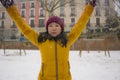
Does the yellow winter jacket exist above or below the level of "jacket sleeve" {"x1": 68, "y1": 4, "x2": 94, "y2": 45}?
below

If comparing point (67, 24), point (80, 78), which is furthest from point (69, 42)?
point (67, 24)

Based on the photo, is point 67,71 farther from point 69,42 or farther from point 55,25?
A: point 55,25

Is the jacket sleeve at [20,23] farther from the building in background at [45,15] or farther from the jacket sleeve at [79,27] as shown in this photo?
the building in background at [45,15]

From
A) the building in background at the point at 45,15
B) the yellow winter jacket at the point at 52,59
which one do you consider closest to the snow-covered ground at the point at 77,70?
the yellow winter jacket at the point at 52,59

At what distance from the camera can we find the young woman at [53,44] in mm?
3084

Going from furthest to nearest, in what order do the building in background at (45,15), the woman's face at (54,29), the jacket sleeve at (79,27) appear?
the building in background at (45,15), the jacket sleeve at (79,27), the woman's face at (54,29)

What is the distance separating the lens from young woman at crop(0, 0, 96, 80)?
3.08m

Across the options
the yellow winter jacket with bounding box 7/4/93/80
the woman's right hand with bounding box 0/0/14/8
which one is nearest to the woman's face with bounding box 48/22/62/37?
the yellow winter jacket with bounding box 7/4/93/80

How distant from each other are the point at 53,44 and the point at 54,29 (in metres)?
0.19

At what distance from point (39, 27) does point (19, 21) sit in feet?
174

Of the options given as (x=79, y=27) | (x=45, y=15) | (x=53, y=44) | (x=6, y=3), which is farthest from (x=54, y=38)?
(x=45, y=15)

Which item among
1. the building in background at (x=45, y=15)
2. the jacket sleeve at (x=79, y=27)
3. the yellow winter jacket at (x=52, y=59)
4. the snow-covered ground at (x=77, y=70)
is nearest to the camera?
the yellow winter jacket at (x=52, y=59)

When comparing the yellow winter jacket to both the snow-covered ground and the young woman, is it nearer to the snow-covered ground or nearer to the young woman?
the young woman

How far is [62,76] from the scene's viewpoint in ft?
10.1
